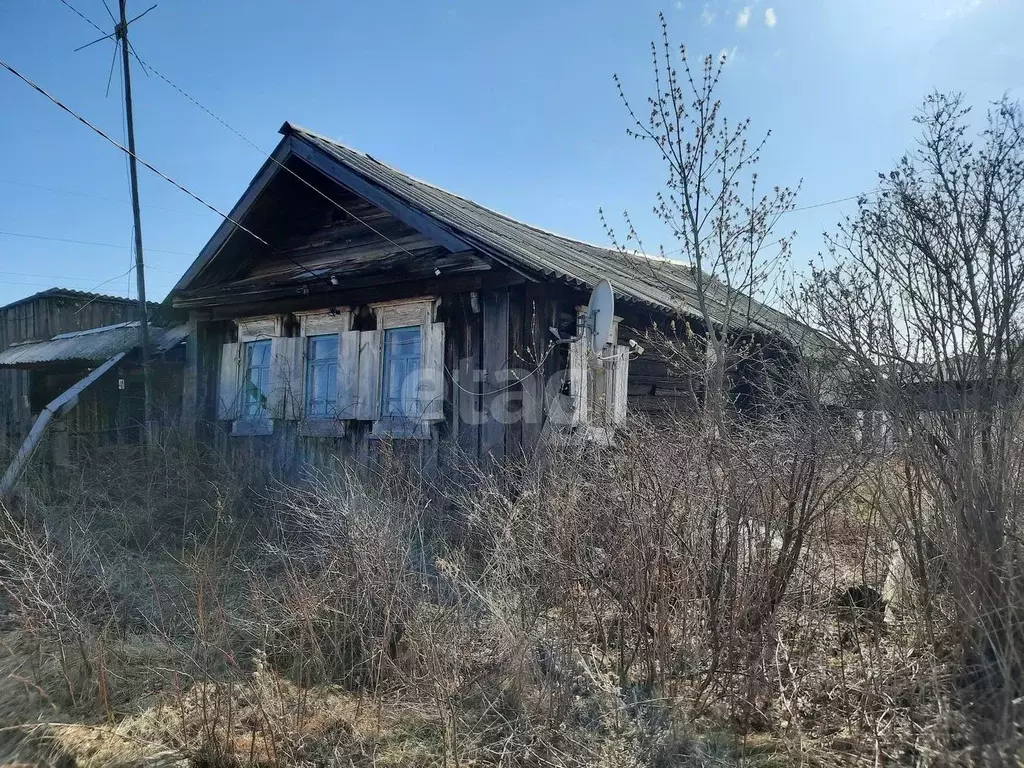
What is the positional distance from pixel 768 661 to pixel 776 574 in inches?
15.2

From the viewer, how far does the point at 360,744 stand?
9.93 feet

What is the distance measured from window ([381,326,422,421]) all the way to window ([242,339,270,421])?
2.08 metres

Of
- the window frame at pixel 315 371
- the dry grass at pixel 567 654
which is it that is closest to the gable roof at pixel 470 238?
the window frame at pixel 315 371

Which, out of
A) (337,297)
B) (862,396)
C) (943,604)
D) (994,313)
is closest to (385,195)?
(337,297)

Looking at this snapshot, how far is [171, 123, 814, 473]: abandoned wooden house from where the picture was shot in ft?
21.0

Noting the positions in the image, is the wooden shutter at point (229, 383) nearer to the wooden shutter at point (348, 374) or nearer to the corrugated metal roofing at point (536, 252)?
the wooden shutter at point (348, 374)

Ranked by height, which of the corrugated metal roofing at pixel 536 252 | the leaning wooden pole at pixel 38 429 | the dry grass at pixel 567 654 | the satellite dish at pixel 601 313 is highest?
the corrugated metal roofing at pixel 536 252

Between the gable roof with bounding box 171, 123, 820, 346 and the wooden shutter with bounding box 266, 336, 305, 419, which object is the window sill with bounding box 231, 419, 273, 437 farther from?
the gable roof with bounding box 171, 123, 820, 346

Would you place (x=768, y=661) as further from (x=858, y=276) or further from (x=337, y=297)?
(x=337, y=297)

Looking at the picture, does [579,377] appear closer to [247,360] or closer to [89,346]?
[247,360]

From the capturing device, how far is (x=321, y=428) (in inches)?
301

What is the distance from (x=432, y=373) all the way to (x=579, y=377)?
59.5 inches

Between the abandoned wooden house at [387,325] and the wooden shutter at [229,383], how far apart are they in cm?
3

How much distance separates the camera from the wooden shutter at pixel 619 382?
723cm
